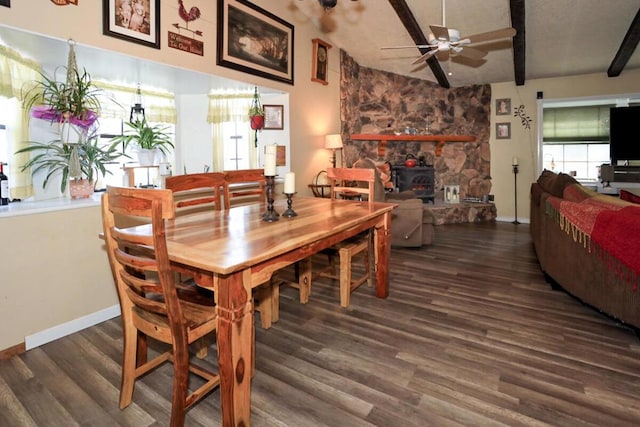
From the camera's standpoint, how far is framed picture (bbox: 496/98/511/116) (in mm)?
6531

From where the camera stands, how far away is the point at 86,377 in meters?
1.98

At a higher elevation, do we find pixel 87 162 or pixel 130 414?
pixel 87 162

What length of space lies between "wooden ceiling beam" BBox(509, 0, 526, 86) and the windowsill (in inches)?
183

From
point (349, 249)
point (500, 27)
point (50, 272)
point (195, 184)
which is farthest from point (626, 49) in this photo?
point (50, 272)

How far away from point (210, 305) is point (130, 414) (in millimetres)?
593

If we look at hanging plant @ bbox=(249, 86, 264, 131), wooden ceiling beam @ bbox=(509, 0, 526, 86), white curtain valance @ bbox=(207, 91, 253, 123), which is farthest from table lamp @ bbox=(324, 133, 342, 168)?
wooden ceiling beam @ bbox=(509, 0, 526, 86)

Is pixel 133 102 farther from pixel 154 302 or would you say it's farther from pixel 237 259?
pixel 237 259

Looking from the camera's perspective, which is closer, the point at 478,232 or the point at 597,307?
the point at 597,307

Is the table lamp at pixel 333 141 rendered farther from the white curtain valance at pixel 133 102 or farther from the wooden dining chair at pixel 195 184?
the wooden dining chair at pixel 195 184

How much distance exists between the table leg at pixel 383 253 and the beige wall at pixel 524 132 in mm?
4689

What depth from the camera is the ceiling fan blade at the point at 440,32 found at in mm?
3268

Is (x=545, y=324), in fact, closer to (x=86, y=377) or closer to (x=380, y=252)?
(x=380, y=252)

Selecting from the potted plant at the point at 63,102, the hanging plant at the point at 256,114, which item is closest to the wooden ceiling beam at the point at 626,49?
the hanging plant at the point at 256,114

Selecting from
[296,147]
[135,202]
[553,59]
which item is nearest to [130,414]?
[135,202]
